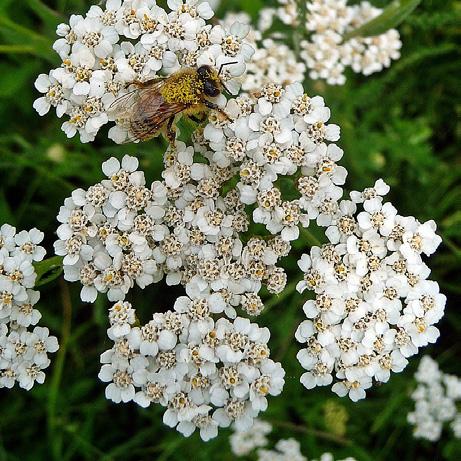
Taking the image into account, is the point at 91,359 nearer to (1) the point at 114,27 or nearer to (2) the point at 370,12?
(1) the point at 114,27

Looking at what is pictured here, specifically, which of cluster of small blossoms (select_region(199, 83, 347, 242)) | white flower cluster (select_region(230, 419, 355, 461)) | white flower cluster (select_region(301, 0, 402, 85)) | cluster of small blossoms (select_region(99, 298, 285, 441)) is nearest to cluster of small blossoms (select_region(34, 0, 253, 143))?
cluster of small blossoms (select_region(199, 83, 347, 242))

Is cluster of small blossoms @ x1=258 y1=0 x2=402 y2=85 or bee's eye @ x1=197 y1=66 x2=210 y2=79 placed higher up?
bee's eye @ x1=197 y1=66 x2=210 y2=79

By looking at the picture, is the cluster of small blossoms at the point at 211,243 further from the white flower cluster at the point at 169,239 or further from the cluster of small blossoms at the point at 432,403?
the cluster of small blossoms at the point at 432,403

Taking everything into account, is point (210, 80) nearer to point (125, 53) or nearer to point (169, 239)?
point (125, 53)

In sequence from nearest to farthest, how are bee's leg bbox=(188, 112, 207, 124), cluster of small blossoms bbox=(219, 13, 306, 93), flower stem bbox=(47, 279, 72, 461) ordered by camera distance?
bee's leg bbox=(188, 112, 207, 124) < cluster of small blossoms bbox=(219, 13, 306, 93) < flower stem bbox=(47, 279, 72, 461)

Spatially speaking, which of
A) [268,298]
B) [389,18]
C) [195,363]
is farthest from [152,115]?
[268,298]

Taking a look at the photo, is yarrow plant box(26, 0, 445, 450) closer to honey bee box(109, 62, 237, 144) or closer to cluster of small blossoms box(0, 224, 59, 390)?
honey bee box(109, 62, 237, 144)

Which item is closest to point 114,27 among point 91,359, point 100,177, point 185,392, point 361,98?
point 100,177

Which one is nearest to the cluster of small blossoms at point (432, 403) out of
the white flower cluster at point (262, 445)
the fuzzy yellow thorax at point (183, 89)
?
the white flower cluster at point (262, 445)
